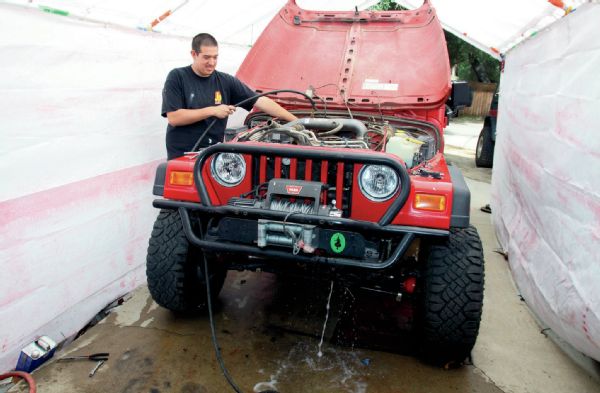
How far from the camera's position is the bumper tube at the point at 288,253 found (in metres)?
2.17

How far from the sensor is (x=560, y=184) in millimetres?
2871

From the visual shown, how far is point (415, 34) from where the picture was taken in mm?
3844

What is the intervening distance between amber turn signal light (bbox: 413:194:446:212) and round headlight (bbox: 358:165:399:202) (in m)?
0.14

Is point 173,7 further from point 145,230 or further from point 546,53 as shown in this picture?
A: point 546,53

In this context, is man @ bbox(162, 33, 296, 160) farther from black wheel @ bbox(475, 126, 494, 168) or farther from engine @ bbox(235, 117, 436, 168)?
black wheel @ bbox(475, 126, 494, 168)

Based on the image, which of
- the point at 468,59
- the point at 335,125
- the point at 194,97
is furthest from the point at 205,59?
the point at 468,59

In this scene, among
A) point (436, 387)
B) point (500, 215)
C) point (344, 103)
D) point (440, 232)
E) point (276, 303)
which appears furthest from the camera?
point (500, 215)

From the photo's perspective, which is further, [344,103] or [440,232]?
[344,103]

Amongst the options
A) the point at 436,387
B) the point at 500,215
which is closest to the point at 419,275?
the point at 436,387

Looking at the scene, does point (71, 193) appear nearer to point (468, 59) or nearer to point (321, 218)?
point (321, 218)

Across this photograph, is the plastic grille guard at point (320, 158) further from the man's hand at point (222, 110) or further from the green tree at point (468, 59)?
the green tree at point (468, 59)

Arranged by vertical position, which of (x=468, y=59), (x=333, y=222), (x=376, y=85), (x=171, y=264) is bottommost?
(x=171, y=264)

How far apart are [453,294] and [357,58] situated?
227cm

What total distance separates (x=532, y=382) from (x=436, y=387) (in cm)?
59
